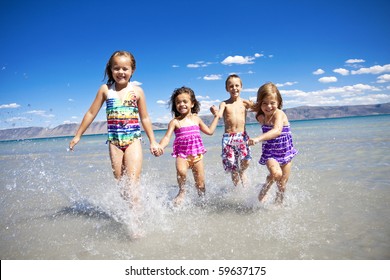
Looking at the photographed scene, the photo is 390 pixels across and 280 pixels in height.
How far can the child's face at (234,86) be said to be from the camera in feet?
15.4

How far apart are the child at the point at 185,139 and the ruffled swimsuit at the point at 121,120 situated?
67cm

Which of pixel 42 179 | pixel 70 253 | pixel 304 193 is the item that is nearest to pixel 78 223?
pixel 70 253

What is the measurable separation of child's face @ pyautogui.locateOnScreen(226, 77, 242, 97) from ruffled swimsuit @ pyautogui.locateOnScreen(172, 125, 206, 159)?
1.03m

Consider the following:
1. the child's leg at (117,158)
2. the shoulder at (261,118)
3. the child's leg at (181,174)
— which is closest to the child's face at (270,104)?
the shoulder at (261,118)

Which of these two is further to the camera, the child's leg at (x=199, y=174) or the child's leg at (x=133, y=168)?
the child's leg at (x=199, y=174)

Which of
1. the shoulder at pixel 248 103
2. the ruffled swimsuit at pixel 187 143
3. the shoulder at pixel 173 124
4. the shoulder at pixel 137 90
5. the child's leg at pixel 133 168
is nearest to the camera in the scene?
the child's leg at pixel 133 168

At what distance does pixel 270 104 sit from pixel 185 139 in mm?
1294

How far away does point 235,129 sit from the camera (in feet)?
15.4

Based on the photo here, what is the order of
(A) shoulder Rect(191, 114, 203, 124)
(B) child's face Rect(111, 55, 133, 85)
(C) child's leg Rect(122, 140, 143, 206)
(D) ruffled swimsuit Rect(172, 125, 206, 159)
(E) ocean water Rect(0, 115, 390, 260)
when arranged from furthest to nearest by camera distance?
(A) shoulder Rect(191, 114, 203, 124), (D) ruffled swimsuit Rect(172, 125, 206, 159), (B) child's face Rect(111, 55, 133, 85), (C) child's leg Rect(122, 140, 143, 206), (E) ocean water Rect(0, 115, 390, 260)

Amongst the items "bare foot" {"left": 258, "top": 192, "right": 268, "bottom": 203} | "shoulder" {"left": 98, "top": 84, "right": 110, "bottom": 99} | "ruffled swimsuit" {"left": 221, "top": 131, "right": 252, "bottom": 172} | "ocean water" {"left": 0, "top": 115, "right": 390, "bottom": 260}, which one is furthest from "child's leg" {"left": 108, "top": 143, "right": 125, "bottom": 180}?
"ruffled swimsuit" {"left": 221, "top": 131, "right": 252, "bottom": 172}

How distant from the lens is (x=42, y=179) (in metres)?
6.64

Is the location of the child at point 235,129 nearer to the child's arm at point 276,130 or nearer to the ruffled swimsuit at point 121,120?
the child's arm at point 276,130

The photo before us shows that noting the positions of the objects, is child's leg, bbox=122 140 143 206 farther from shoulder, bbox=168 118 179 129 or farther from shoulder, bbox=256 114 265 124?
shoulder, bbox=256 114 265 124

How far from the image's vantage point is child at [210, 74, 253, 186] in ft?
15.4
